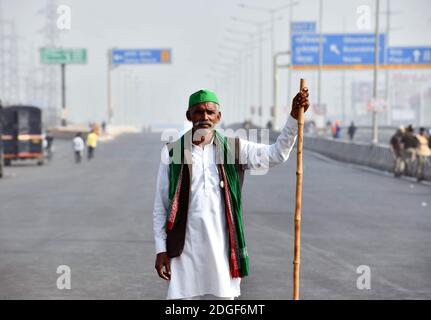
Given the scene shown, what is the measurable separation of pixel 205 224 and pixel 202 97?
2.32 feet

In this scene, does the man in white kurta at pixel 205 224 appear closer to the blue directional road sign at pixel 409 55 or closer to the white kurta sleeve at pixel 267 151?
the white kurta sleeve at pixel 267 151

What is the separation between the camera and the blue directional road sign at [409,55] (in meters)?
71.9

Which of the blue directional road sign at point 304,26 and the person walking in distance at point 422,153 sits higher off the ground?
the blue directional road sign at point 304,26

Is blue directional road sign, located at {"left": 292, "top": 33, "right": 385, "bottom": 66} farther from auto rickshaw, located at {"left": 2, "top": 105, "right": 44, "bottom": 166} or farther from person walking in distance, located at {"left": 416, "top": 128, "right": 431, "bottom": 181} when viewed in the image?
person walking in distance, located at {"left": 416, "top": 128, "right": 431, "bottom": 181}

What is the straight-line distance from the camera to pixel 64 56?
80.7m

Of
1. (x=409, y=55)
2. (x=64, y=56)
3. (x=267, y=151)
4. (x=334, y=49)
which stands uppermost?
(x=334, y=49)

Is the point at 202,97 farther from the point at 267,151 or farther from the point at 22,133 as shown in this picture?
the point at 22,133

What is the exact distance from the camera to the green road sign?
80000 mm

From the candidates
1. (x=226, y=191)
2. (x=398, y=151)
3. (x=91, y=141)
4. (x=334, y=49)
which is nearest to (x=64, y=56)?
(x=334, y=49)

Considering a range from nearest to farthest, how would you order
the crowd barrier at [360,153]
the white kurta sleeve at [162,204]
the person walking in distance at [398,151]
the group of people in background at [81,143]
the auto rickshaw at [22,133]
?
the white kurta sleeve at [162,204], the person walking in distance at [398,151], the crowd barrier at [360,153], the auto rickshaw at [22,133], the group of people in background at [81,143]

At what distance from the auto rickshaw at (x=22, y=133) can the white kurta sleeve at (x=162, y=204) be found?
36201 millimetres

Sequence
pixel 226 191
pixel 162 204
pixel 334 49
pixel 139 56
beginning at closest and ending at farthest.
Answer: pixel 226 191 → pixel 162 204 → pixel 334 49 → pixel 139 56

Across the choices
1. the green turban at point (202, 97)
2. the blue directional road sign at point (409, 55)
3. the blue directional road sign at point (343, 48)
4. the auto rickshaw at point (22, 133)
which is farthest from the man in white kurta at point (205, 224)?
the blue directional road sign at point (409, 55)

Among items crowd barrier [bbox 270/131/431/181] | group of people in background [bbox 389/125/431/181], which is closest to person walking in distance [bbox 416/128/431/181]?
group of people in background [bbox 389/125/431/181]
